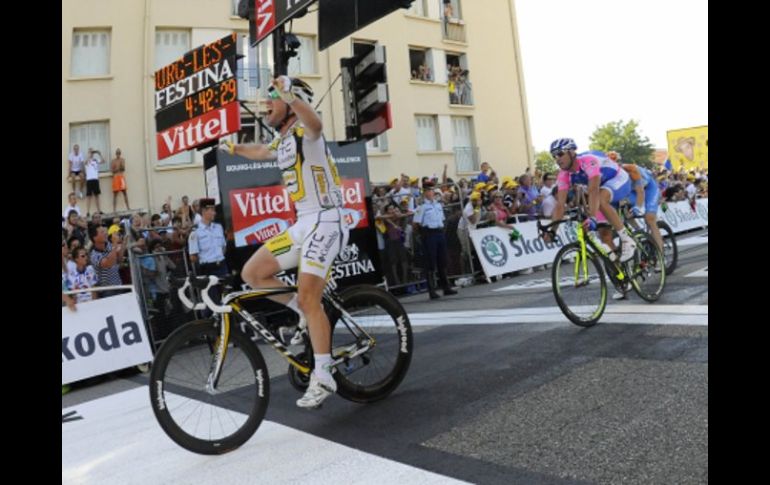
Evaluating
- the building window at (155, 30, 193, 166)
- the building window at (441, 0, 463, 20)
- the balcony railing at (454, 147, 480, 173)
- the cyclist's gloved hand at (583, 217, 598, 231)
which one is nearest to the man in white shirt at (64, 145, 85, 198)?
the building window at (155, 30, 193, 166)

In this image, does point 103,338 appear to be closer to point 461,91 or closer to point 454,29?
point 461,91

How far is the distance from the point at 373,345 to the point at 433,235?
22.9 ft

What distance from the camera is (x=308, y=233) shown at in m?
3.96

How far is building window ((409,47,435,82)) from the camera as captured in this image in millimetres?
25062

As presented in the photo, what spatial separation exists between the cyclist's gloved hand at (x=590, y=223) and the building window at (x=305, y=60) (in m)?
17.3

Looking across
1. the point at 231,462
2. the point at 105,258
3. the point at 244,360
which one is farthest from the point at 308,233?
the point at 105,258

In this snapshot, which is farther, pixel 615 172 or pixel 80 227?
pixel 80 227

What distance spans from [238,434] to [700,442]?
264 cm

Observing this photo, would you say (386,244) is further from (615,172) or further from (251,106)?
(251,106)

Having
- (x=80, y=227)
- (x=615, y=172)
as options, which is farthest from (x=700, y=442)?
(x=80, y=227)

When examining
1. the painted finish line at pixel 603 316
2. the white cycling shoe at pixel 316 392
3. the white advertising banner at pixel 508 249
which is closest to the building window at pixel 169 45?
the white advertising banner at pixel 508 249

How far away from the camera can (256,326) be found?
3.85 meters

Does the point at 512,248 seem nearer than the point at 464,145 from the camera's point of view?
Yes
